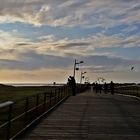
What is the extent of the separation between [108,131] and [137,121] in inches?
149

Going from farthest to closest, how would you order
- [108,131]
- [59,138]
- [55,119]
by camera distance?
[55,119] → [108,131] → [59,138]

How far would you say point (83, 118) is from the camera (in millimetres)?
20578

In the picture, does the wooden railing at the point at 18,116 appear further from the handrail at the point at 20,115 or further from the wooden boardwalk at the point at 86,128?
the wooden boardwalk at the point at 86,128

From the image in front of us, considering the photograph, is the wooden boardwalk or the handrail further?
the wooden boardwalk

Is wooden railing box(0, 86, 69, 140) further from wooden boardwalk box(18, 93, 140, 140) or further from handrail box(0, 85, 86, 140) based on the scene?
wooden boardwalk box(18, 93, 140, 140)

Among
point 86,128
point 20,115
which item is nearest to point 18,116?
point 20,115

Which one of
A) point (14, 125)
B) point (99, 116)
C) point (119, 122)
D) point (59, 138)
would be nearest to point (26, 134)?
point (59, 138)

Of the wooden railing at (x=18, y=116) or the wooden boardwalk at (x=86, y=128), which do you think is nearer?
the wooden railing at (x=18, y=116)

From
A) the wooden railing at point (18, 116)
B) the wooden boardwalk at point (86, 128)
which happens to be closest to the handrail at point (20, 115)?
the wooden railing at point (18, 116)

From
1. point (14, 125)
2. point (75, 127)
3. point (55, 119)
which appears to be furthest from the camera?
point (55, 119)

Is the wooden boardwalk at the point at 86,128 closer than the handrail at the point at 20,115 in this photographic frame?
No

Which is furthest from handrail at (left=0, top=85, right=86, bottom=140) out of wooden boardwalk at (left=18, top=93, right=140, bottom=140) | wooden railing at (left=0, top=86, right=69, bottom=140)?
wooden boardwalk at (left=18, top=93, right=140, bottom=140)

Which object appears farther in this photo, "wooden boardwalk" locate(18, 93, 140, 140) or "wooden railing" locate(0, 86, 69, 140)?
"wooden boardwalk" locate(18, 93, 140, 140)

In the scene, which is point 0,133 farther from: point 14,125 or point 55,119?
point 55,119
